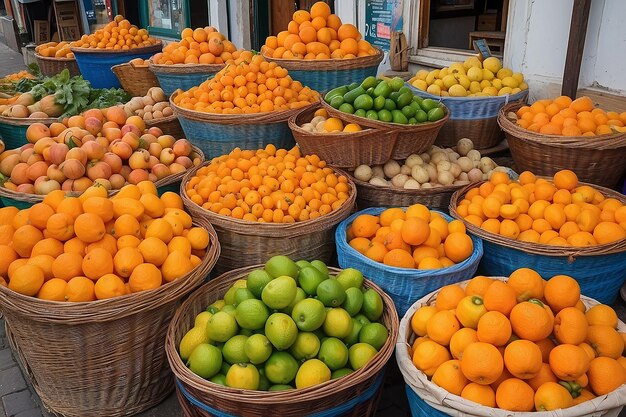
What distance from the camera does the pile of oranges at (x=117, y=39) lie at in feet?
20.5

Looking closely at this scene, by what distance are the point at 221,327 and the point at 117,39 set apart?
539cm

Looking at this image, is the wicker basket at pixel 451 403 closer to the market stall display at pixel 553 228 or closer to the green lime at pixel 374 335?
the green lime at pixel 374 335

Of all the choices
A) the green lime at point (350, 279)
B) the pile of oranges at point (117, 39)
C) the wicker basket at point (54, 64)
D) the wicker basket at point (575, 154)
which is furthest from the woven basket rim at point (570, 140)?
the wicker basket at point (54, 64)

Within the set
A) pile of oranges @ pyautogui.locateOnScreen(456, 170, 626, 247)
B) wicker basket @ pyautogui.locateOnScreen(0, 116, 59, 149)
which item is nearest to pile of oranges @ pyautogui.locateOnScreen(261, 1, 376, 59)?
pile of oranges @ pyautogui.locateOnScreen(456, 170, 626, 247)

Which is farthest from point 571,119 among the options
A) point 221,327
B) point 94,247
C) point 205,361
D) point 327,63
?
point 94,247

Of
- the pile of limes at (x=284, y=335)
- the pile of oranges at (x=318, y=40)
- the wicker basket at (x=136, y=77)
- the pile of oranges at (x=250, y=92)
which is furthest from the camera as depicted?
the wicker basket at (x=136, y=77)

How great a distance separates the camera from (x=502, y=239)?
263 centimetres

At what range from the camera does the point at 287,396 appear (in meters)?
1.78

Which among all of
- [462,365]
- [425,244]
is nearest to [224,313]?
[462,365]

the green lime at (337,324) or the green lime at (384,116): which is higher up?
the green lime at (384,116)

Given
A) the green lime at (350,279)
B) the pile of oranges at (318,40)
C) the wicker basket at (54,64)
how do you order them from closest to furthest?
the green lime at (350,279) < the pile of oranges at (318,40) < the wicker basket at (54,64)

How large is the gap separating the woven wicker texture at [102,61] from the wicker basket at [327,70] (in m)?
2.73

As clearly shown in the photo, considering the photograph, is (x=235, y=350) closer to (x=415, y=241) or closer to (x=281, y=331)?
(x=281, y=331)

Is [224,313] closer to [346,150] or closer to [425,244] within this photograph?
[425,244]
